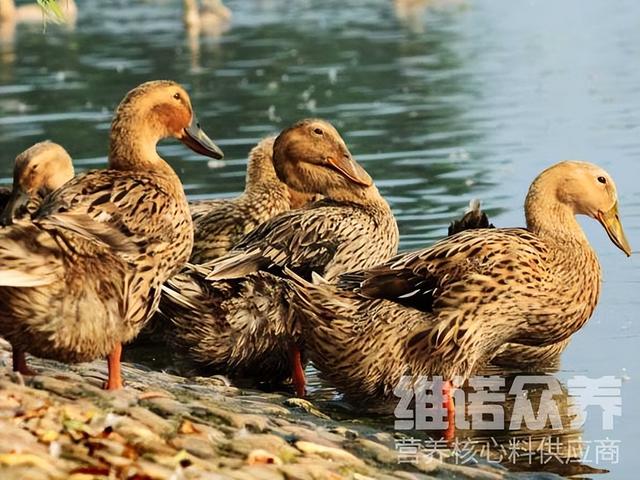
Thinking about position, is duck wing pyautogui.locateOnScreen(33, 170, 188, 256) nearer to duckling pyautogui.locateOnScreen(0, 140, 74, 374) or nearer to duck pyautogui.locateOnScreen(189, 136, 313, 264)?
duckling pyautogui.locateOnScreen(0, 140, 74, 374)

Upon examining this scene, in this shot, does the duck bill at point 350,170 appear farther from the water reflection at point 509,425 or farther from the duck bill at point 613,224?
the duck bill at point 613,224

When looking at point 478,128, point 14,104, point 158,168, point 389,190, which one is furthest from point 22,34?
point 158,168

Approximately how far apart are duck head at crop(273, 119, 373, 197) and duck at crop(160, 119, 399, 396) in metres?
0.46

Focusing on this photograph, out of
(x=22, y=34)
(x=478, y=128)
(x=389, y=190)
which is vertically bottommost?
(x=389, y=190)

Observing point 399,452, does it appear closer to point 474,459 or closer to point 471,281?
point 474,459

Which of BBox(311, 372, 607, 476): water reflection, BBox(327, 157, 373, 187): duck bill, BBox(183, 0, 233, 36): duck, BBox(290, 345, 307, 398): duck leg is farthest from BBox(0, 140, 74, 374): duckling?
BBox(183, 0, 233, 36): duck

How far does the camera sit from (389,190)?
1593 cm

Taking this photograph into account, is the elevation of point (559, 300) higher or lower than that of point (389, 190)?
lower

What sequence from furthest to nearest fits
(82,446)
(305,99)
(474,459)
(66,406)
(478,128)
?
1. (305,99)
2. (478,128)
3. (474,459)
4. (66,406)
5. (82,446)

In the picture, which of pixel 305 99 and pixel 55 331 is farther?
pixel 305 99

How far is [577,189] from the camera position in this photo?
903 cm

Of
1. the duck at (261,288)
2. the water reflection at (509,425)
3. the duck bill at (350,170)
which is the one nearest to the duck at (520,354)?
the water reflection at (509,425)

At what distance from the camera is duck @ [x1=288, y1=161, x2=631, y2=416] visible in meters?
8.29

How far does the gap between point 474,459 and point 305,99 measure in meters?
17.2
